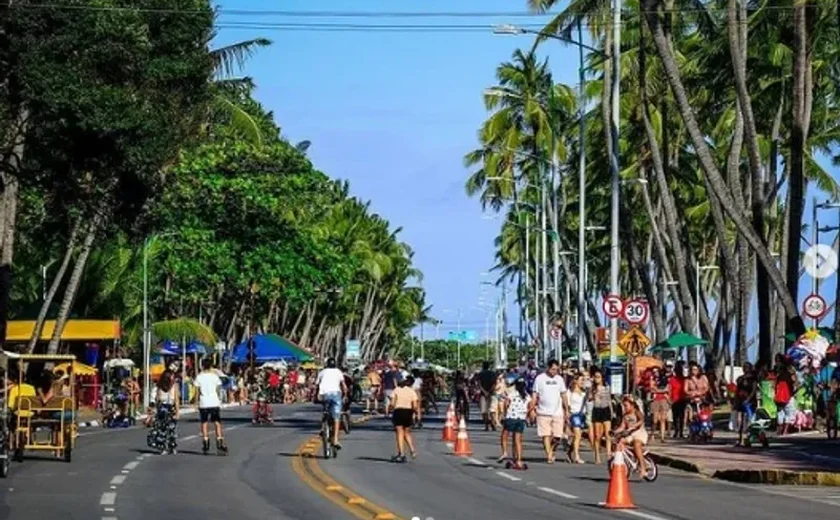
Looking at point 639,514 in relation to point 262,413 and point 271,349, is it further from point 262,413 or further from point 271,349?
point 271,349

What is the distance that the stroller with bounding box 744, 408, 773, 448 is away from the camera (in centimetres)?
3772

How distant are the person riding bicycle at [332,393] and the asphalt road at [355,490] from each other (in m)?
0.73

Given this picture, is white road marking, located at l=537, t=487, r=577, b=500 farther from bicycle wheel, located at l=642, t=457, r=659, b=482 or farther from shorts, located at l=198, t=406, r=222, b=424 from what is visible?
shorts, located at l=198, t=406, r=222, b=424

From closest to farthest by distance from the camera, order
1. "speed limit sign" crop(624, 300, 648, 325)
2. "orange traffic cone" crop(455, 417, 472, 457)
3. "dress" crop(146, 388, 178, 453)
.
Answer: "dress" crop(146, 388, 178, 453) < "orange traffic cone" crop(455, 417, 472, 457) < "speed limit sign" crop(624, 300, 648, 325)

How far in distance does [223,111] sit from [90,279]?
12.8 meters

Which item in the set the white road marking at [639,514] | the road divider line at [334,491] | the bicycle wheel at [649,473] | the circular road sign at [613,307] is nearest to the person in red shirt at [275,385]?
the circular road sign at [613,307]

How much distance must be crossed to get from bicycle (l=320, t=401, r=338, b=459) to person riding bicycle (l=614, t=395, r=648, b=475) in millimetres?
6255

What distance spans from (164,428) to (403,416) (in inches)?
226

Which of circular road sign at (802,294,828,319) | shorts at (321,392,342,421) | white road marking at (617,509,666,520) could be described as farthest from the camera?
circular road sign at (802,294,828,319)

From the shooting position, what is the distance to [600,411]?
34.5 m

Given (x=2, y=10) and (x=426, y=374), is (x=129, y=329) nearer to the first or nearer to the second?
(x=426, y=374)

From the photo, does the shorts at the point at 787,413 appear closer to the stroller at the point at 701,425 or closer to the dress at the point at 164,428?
the stroller at the point at 701,425

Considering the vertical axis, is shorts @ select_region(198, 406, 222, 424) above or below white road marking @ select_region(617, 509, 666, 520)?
above

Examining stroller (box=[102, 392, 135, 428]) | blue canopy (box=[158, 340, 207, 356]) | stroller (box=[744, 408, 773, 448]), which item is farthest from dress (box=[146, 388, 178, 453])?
blue canopy (box=[158, 340, 207, 356])
